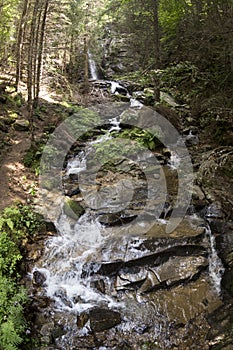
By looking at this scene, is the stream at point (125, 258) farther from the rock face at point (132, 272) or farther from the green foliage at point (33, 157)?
the green foliage at point (33, 157)

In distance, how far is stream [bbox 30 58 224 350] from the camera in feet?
21.0

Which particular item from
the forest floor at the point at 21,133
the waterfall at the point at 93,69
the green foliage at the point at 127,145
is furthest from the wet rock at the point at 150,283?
the waterfall at the point at 93,69

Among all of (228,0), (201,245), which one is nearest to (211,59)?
(228,0)

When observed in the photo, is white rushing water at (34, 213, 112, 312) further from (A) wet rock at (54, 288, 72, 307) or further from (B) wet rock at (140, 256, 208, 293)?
(B) wet rock at (140, 256, 208, 293)

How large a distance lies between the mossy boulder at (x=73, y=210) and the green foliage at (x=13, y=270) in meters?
0.99

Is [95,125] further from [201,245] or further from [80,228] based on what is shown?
[201,245]

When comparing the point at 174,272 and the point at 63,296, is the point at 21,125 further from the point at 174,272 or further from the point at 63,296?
the point at 174,272

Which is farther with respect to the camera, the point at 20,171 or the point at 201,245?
the point at 20,171

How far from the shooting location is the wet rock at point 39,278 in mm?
7431

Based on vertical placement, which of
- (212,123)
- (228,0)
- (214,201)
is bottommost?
(214,201)

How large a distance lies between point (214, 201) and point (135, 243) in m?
3.08

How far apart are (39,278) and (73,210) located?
107 inches

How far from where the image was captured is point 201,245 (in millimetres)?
8070

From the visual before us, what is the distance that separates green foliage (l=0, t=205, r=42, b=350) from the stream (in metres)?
0.49
